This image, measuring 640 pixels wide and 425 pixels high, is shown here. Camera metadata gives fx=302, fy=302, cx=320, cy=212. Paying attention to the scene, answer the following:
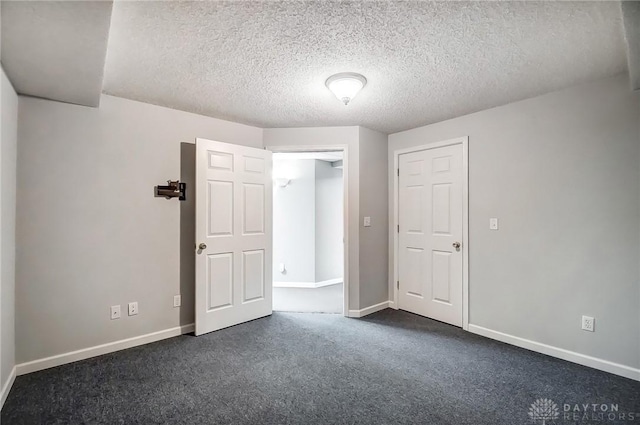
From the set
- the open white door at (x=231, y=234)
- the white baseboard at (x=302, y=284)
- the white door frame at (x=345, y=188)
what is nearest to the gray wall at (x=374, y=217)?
the white door frame at (x=345, y=188)

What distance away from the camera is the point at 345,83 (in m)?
2.27

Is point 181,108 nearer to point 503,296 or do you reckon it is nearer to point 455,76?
point 455,76

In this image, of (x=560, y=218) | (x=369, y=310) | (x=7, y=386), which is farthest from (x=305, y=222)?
(x=7, y=386)

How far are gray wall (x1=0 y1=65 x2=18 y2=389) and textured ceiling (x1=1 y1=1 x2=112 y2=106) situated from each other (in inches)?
6.2

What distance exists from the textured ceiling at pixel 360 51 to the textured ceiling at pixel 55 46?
148 millimetres

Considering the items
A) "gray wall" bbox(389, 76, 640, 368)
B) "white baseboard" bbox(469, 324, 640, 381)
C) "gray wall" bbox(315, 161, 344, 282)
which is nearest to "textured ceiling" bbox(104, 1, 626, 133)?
"gray wall" bbox(389, 76, 640, 368)

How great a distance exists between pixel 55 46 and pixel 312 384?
2.60 m

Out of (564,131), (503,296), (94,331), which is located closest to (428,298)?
(503,296)

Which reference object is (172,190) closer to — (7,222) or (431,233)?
(7,222)

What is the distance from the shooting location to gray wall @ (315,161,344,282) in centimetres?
525

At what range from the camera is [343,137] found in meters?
3.60

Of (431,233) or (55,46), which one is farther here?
(431,233)
